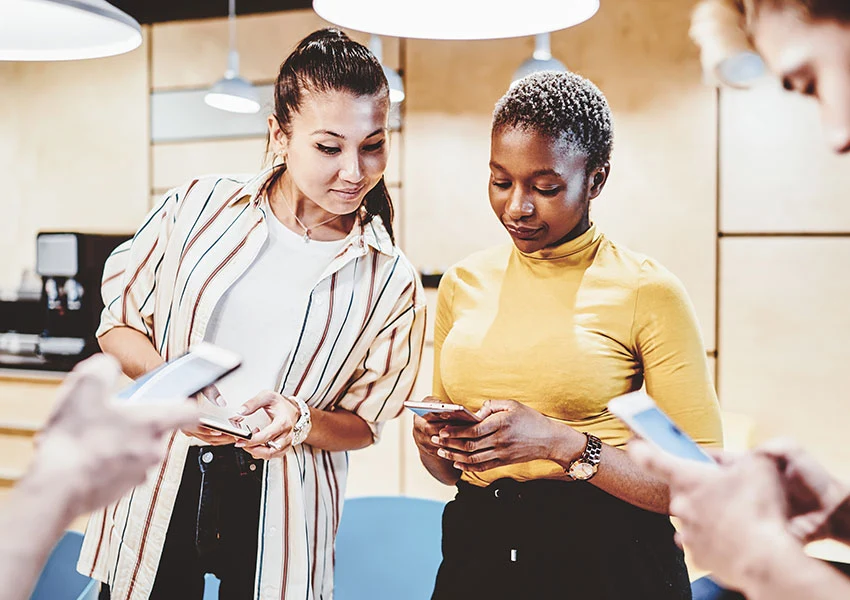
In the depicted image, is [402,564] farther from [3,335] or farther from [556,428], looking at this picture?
[3,335]

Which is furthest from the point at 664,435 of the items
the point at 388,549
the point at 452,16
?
the point at 388,549

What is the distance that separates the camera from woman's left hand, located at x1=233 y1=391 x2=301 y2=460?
4.61 feet

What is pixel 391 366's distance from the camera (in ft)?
5.47

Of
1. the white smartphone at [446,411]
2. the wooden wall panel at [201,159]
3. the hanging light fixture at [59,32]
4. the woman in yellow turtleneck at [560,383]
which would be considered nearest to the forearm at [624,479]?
the woman in yellow turtleneck at [560,383]

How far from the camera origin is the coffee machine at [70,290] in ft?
12.9

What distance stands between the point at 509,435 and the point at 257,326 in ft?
1.98

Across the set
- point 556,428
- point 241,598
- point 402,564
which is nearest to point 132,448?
point 556,428

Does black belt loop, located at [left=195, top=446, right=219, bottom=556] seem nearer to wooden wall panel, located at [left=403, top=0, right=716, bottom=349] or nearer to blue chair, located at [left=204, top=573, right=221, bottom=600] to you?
blue chair, located at [left=204, top=573, right=221, bottom=600]

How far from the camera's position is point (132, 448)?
2.32ft

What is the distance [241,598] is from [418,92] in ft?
10.5

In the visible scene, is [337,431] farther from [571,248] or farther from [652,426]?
[652,426]

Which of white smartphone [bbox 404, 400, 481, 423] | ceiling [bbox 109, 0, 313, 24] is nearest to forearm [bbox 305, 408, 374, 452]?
white smartphone [bbox 404, 400, 481, 423]

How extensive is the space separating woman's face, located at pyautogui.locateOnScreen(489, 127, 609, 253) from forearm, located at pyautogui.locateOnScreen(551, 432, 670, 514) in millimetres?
366

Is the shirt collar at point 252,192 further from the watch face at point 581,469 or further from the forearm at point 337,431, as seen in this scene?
the watch face at point 581,469
